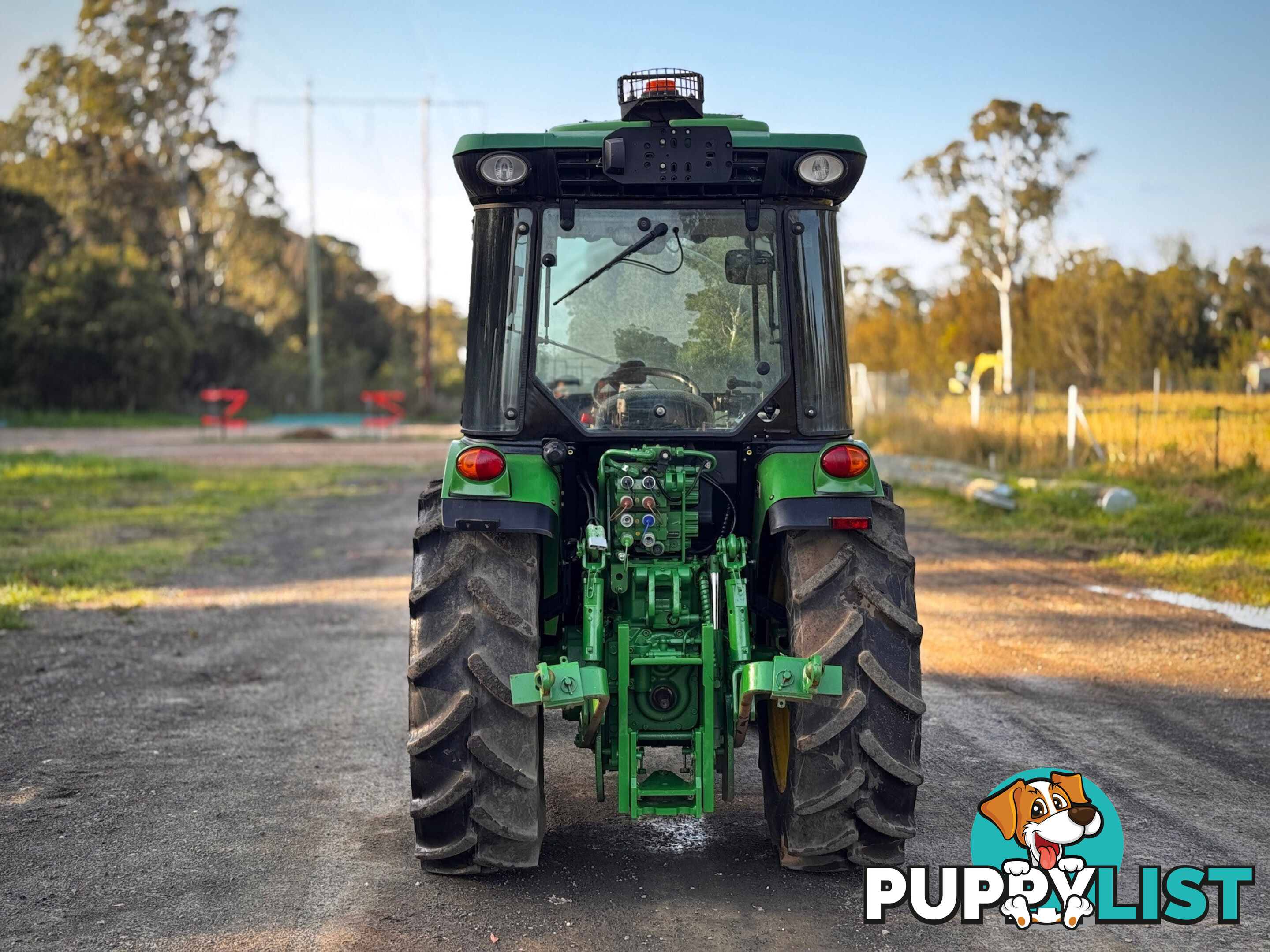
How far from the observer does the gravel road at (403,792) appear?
4.15 metres

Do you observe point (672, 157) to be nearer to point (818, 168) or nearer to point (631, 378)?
point (818, 168)

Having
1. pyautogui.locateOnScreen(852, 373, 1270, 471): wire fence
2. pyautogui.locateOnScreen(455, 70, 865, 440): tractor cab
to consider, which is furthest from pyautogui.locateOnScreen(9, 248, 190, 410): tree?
pyautogui.locateOnScreen(455, 70, 865, 440): tractor cab

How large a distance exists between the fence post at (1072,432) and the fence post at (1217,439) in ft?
10.7

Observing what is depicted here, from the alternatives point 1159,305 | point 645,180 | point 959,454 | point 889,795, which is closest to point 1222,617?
point 889,795

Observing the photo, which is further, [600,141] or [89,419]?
[89,419]

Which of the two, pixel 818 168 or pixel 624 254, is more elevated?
pixel 818 168

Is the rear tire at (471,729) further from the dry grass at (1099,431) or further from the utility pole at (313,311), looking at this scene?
the utility pole at (313,311)

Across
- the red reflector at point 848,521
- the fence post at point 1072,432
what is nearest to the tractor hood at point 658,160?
the red reflector at point 848,521

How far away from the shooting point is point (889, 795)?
4.32m

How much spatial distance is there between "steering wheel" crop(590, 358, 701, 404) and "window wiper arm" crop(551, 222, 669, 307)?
1.12 feet

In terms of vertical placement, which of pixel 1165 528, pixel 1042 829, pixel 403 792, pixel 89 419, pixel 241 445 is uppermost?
pixel 89 419

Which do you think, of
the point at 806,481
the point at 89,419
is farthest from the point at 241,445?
the point at 806,481

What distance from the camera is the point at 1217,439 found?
15641 mm

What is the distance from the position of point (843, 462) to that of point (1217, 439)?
12.9 meters
